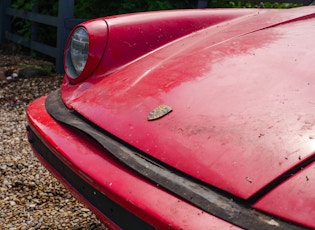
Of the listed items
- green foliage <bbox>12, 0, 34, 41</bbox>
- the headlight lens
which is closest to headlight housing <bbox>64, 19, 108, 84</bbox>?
the headlight lens

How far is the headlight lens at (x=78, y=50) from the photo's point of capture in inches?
73.3

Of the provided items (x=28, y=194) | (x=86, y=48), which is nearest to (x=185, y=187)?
(x=86, y=48)

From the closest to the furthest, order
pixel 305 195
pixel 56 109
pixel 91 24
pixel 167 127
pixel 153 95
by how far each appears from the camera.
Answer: pixel 305 195
pixel 167 127
pixel 153 95
pixel 56 109
pixel 91 24

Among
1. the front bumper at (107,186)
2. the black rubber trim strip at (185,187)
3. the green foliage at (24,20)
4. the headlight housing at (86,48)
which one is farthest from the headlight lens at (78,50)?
the green foliage at (24,20)

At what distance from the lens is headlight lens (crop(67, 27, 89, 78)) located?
1862 mm

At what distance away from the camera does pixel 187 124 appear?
4.16 feet

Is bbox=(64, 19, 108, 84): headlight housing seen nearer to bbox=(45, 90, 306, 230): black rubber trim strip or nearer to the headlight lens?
the headlight lens

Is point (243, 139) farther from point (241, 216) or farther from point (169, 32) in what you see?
point (169, 32)

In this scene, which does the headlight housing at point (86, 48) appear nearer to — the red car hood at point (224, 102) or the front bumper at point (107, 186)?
the red car hood at point (224, 102)

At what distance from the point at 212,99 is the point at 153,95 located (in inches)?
8.4

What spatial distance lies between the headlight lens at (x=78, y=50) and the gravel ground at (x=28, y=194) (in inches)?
26.5

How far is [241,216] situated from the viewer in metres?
0.98

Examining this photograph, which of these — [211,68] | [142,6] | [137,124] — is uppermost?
[211,68]

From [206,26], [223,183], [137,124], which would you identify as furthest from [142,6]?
[223,183]
